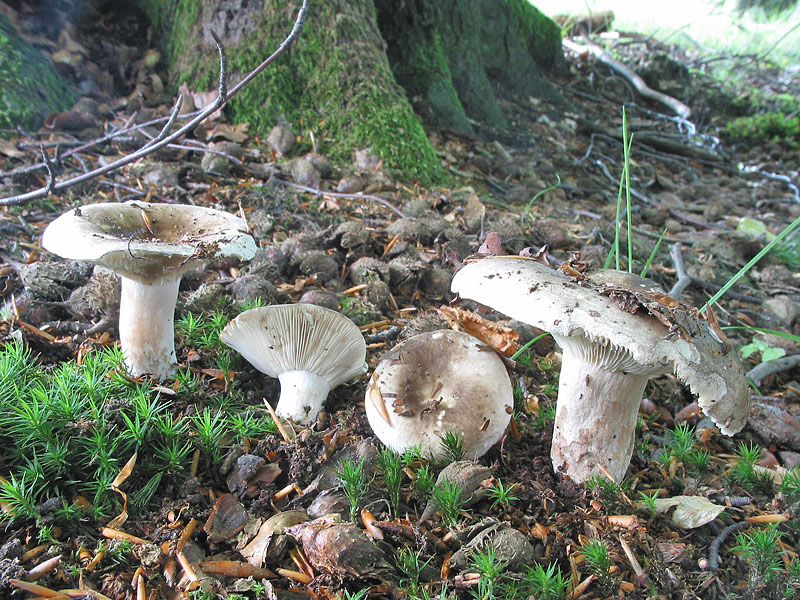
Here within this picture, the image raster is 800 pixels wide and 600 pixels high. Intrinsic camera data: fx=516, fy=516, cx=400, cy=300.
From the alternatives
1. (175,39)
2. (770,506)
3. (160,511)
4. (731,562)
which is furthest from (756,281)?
(175,39)

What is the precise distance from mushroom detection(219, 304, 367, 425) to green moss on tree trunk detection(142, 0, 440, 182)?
2.93 metres

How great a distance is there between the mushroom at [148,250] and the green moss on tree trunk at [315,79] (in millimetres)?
2546

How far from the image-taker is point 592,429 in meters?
2.14

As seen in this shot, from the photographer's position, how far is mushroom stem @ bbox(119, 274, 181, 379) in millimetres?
2424

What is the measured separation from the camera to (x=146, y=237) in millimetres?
2615

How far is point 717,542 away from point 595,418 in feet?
2.05

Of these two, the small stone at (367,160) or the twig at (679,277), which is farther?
the small stone at (367,160)

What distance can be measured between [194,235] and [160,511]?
4.13 ft

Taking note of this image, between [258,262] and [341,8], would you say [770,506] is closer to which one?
[258,262]

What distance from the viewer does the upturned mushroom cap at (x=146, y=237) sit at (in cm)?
208

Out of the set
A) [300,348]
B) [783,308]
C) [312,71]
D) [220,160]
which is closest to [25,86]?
[220,160]

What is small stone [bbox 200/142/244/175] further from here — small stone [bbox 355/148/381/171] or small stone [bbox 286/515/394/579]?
small stone [bbox 286/515/394/579]

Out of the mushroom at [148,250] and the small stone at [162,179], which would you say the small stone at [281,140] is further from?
the mushroom at [148,250]

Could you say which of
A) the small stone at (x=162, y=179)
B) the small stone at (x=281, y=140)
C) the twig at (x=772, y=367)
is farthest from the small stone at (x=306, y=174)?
the twig at (x=772, y=367)
